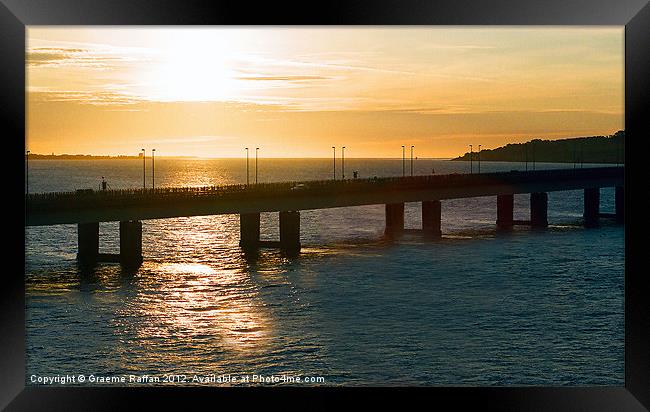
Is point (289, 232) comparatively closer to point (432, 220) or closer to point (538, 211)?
point (432, 220)

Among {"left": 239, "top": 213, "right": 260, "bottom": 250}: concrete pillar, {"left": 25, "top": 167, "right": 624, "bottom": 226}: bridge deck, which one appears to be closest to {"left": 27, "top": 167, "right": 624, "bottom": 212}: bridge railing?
{"left": 25, "top": 167, "right": 624, "bottom": 226}: bridge deck

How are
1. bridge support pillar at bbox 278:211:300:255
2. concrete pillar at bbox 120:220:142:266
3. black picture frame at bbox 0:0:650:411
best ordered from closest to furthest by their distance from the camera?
black picture frame at bbox 0:0:650:411 → concrete pillar at bbox 120:220:142:266 → bridge support pillar at bbox 278:211:300:255

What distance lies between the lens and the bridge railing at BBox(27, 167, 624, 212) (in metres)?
49.8

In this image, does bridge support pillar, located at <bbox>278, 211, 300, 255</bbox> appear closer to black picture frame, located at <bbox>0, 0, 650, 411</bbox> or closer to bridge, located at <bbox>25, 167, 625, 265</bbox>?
bridge, located at <bbox>25, 167, 625, 265</bbox>

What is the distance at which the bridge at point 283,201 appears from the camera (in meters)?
50.6

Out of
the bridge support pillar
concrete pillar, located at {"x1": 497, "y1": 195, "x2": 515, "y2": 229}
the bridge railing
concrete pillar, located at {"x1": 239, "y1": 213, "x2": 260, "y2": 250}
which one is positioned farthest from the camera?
concrete pillar, located at {"x1": 497, "y1": 195, "x2": 515, "y2": 229}

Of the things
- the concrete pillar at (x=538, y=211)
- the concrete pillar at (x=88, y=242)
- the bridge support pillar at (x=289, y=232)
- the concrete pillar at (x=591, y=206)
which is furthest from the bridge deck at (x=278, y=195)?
the concrete pillar at (x=538, y=211)

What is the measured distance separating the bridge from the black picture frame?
33.4 metres

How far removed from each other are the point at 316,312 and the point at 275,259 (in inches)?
934

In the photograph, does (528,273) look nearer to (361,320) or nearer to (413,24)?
(361,320)

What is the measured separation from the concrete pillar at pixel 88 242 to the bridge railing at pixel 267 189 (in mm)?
3238

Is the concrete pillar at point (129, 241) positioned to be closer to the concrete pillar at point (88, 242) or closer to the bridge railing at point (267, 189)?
the concrete pillar at point (88, 242)
